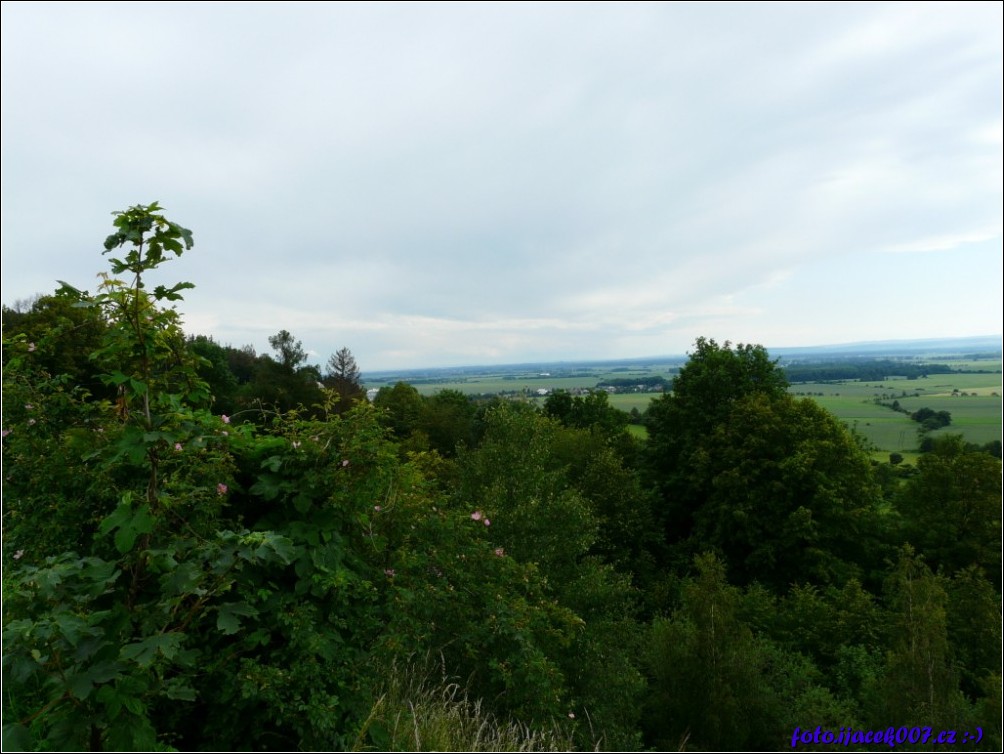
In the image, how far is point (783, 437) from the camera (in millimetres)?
20719

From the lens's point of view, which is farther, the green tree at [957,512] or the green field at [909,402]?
the green field at [909,402]

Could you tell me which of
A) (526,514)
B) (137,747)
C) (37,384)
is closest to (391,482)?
(137,747)

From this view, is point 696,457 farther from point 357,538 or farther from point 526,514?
point 357,538

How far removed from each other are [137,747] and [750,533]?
2069 cm

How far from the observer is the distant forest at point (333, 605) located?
7.77 ft

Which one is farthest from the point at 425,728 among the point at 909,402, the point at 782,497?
the point at 909,402

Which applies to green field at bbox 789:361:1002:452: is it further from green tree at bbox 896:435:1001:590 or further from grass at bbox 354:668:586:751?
grass at bbox 354:668:586:751

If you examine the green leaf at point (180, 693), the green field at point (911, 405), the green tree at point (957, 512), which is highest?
the green leaf at point (180, 693)

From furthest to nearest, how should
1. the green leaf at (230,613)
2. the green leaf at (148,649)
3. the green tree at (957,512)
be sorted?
the green tree at (957,512), the green leaf at (230,613), the green leaf at (148,649)

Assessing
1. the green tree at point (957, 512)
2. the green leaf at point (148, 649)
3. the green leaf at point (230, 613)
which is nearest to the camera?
the green leaf at point (148, 649)

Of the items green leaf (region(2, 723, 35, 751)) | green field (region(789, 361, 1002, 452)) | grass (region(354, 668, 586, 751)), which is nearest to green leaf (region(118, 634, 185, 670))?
green leaf (region(2, 723, 35, 751))

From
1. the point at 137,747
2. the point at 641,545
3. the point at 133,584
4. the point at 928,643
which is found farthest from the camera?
the point at 641,545

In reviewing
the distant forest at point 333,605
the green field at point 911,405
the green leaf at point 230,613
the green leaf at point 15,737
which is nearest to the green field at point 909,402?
the green field at point 911,405

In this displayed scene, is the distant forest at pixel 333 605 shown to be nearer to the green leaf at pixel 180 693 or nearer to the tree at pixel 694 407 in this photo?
the green leaf at pixel 180 693
